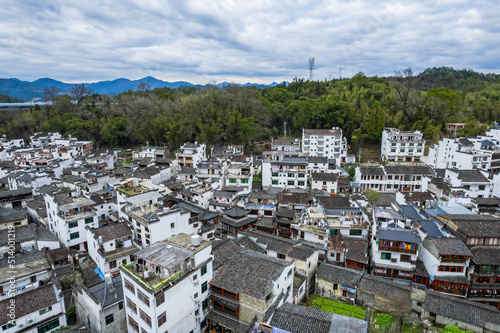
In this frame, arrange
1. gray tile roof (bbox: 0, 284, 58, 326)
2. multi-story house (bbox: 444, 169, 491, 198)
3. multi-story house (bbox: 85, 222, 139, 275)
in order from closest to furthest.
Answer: gray tile roof (bbox: 0, 284, 58, 326), multi-story house (bbox: 85, 222, 139, 275), multi-story house (bbox: 444, 169, 491, 198)

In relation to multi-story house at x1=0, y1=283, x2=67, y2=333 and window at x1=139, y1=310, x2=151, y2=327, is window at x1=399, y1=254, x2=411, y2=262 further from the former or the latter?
multi-story house at x1=0, y1=283, x2=67, y2=333

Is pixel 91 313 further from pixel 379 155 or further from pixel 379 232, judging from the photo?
pixel 379 155

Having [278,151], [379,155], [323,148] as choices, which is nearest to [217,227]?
[278,151]

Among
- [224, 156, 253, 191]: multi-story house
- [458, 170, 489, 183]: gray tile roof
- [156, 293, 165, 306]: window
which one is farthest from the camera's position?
[224, 156, 253, 191]: multi-story house

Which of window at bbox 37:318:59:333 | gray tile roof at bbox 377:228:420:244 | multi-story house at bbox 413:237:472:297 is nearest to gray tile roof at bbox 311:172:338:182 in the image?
gray tile roof at bbox 377:228:420:244

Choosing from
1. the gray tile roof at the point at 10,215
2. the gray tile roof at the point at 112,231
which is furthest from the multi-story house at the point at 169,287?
the gray tile roof at the point at 10,215

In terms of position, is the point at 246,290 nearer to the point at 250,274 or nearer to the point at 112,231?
the point at 250,274
